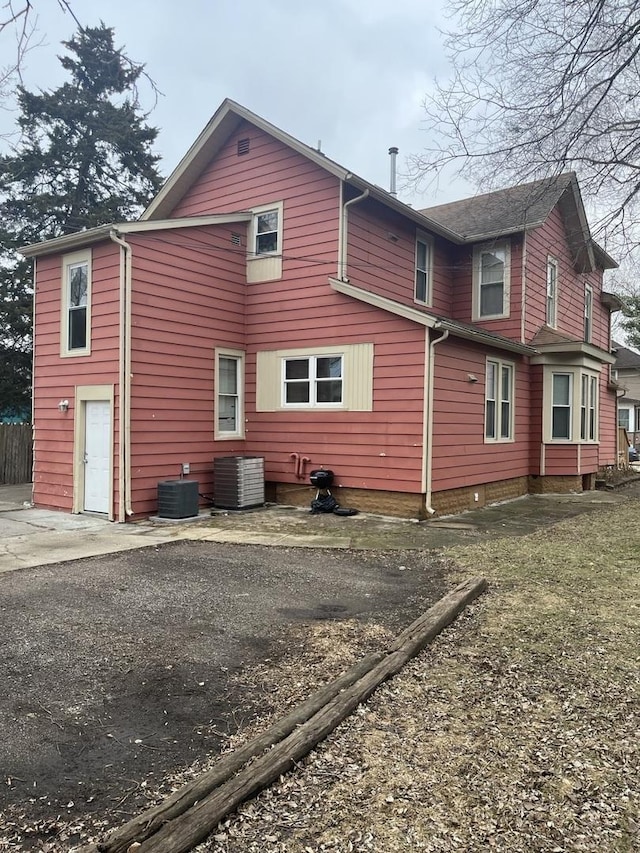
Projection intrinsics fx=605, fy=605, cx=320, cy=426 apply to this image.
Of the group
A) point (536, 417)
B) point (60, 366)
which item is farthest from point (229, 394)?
point (536, 417)

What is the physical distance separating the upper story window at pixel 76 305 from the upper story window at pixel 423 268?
269 inches

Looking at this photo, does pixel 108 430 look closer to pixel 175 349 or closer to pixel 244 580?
pixel 175 349

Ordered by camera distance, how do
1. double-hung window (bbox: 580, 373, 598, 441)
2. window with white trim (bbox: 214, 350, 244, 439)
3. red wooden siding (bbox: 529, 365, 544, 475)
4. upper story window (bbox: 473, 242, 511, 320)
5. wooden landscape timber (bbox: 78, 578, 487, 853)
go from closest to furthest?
wooden landscape timber (bbox: 78, 578, 487, 853) → window with white trim (bbox: 214, 350, 244, 439) → upper story window (bbox: 473, 242, 511, 320) → red wooden siding (bbox: 529, 365, 544, 475) → double-hung window (bbox: 580, 373, 598, 441)

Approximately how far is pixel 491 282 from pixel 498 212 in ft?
5.60

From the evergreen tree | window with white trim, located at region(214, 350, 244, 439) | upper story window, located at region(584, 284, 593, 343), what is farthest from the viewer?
the evergreen tree

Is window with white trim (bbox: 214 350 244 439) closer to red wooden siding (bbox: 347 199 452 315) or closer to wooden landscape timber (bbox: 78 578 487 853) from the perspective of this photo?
red wooden siding (bbox: 347 199 452 315)

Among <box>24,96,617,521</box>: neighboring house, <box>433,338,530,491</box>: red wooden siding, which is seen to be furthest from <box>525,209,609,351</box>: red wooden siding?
<box>433,338,530,491</box>: red wooden siding

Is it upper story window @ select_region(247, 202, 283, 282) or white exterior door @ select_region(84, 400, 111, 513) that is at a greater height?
upper story window @ select_region(247, 202, 283, 282)

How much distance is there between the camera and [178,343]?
10852mm

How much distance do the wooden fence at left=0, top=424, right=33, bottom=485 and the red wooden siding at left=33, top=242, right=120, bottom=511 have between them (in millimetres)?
5146

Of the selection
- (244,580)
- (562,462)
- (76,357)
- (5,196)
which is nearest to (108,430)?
(76,357)

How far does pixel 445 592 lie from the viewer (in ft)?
19.3

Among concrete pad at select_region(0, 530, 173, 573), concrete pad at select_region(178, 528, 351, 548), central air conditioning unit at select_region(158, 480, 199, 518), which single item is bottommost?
concrete pad at select_region(0, 530, 173, 573)

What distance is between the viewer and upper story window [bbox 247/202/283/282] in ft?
39.9
